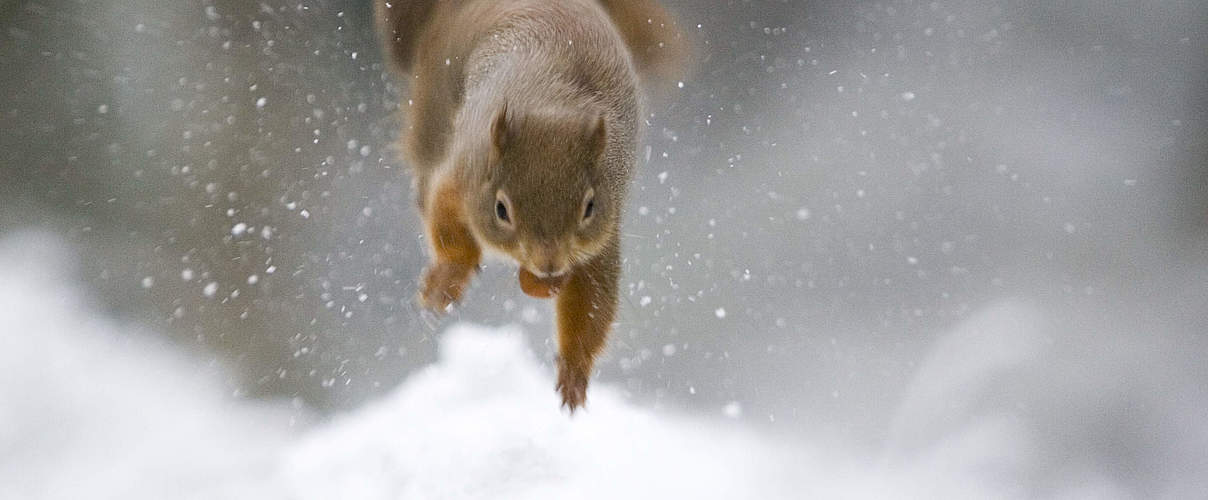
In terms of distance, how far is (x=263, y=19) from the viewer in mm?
1572

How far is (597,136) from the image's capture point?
38.2 inches

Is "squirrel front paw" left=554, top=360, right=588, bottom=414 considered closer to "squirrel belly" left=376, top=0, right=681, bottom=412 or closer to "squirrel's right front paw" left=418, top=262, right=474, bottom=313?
"squirrel belly" left=376, top=0, right=681, bottom=412

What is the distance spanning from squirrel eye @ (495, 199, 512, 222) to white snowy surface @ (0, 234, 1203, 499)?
1.00 m

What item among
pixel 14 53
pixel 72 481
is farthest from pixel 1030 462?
pixel 14 53

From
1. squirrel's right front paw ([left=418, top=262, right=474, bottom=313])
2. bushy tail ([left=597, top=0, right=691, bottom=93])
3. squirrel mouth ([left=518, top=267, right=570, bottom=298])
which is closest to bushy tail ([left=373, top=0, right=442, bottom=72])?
bushy tail ([left=597, top=0, right=691, bottom=93])

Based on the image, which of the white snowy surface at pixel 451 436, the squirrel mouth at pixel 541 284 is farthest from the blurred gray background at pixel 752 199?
the squirrel mouth at pixel 541 284

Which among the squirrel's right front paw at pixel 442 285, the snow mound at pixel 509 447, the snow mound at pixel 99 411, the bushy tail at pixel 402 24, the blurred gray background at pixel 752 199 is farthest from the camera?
the snow mound at pixel 509 447

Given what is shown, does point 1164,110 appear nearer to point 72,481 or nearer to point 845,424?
point 845,424

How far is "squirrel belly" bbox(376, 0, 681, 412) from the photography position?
3.19ft

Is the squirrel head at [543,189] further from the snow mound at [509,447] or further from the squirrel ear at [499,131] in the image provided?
the snow mound at [509,447]

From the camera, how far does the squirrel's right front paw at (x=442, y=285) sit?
43.4 inches

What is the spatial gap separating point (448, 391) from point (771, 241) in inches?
28.7

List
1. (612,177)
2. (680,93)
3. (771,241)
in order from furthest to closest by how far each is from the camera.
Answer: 1. (771,241)
2. (680,93)
3. (612,177)

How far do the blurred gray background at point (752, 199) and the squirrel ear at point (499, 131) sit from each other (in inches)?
22.2
